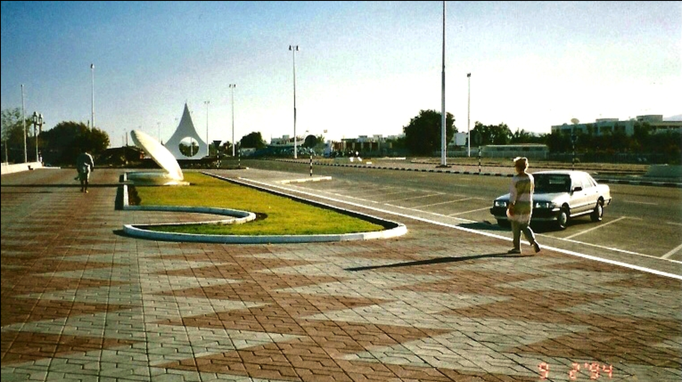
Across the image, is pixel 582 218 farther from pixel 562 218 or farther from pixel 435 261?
pixel 435 261

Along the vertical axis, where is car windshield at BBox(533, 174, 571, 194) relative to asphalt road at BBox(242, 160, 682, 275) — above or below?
above

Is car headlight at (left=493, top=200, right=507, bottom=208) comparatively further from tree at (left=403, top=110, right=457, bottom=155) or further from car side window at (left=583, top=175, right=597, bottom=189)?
tree at (left=403, top=110, right=457, bottom=155)

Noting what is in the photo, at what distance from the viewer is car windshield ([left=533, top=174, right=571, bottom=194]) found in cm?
1641

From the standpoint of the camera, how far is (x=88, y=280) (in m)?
8.16

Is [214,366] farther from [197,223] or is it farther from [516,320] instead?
[197,223]

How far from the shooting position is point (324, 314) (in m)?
6.82

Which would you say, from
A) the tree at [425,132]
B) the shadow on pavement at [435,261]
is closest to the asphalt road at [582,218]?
the shadow on pavement at [435,261]

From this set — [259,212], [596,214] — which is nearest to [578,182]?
[596,214]

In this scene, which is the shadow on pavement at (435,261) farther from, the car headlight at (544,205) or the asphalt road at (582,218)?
the car headlight at (544,205)

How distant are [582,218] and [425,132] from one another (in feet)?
269

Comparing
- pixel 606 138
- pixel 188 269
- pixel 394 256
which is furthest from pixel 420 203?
pixel 606 138

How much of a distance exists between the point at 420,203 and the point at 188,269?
14.0 m

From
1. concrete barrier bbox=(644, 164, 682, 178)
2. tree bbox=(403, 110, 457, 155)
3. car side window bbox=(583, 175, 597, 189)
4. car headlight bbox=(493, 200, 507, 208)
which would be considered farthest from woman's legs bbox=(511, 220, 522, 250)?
tree bbox=(403, 110, 457, 155)
